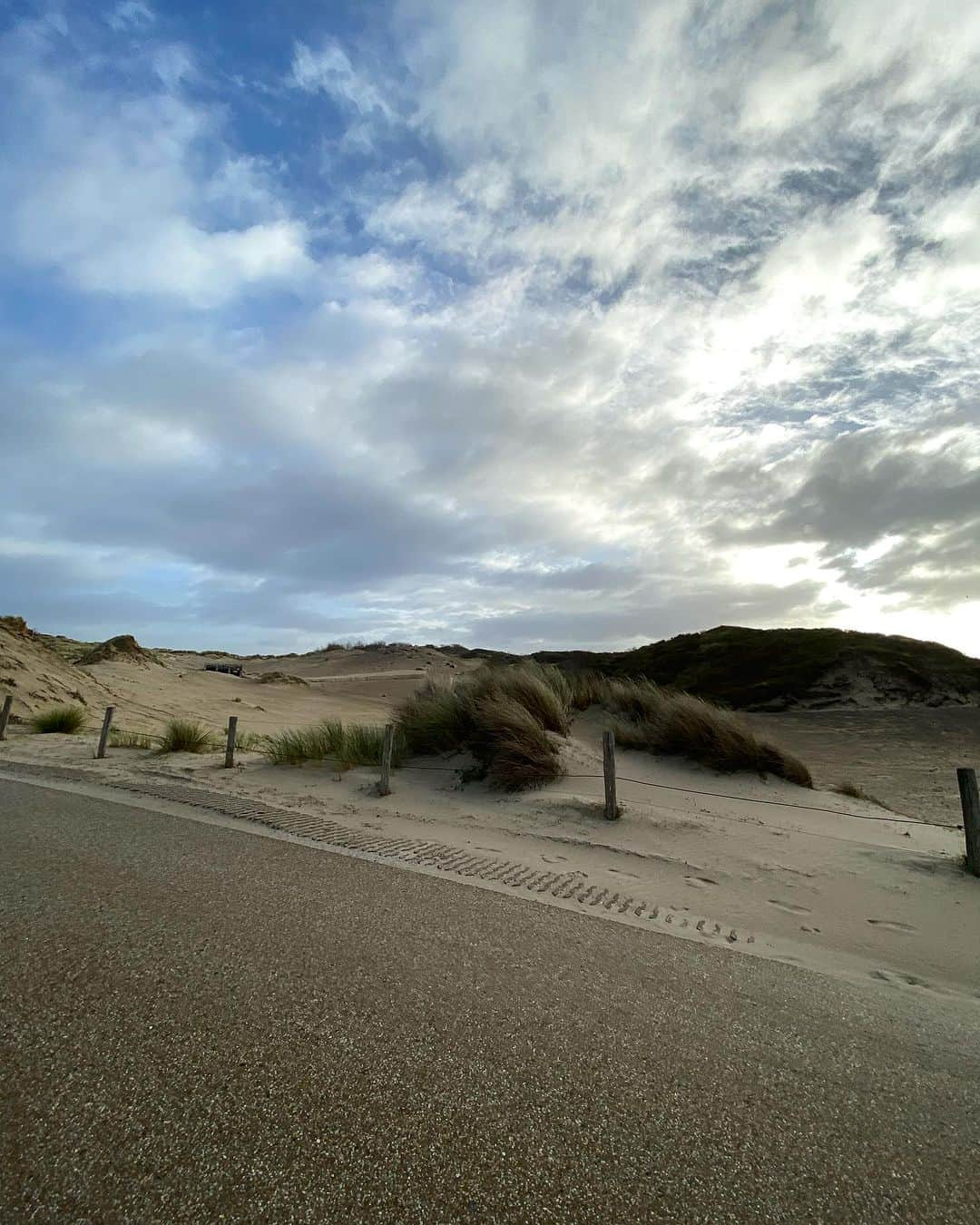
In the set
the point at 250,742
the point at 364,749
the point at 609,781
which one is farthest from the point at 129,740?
the point at 609,781

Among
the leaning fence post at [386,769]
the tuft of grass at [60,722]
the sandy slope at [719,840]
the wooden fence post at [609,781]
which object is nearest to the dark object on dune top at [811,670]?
the sandy slope at [719,840]

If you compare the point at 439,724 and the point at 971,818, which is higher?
the point at 439,724

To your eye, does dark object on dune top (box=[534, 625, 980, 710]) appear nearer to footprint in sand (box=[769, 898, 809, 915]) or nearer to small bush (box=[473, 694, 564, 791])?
small bush (box=[473, 694, 564, 791])

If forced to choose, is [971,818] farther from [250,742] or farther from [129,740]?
[129,740]

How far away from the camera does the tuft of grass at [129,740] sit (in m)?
12.8

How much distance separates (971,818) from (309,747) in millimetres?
9480

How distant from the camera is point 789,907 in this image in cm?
536

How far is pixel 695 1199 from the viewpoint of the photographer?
76.2 inches

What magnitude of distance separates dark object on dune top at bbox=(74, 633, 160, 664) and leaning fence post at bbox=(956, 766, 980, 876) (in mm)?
33310

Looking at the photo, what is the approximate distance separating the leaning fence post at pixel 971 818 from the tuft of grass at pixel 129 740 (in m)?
13.4

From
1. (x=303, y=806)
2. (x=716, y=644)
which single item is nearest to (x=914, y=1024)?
(x=303, y=806)

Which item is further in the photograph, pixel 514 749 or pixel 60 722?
pixel 60 722

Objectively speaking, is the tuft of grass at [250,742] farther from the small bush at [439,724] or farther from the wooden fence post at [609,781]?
the wooden fence post at [609,781]

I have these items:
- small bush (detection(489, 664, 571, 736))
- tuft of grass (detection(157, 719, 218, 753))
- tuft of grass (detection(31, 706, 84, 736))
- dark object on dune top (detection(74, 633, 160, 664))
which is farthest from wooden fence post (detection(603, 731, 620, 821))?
dark object on dune top (detection(74, 633, 160, 664))
